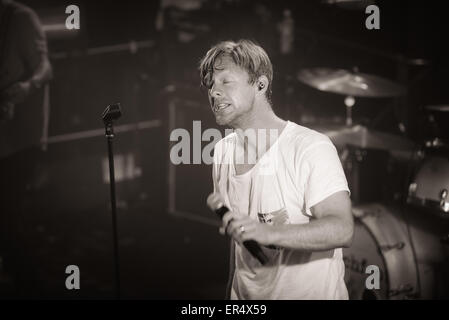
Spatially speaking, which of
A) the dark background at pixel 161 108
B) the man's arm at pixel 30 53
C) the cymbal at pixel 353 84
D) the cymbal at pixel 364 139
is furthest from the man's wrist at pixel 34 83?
the cymbal at pixel 364 139

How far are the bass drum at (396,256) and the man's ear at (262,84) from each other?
1628mm

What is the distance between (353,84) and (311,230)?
7.75 ft

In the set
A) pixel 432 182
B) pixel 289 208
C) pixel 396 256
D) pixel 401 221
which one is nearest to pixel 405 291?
pixel 396 256

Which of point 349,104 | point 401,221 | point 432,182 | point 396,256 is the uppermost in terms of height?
point 349,104

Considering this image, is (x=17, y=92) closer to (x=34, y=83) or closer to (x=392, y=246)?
(x=34, y=83)

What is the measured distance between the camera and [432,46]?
4504 millimetres

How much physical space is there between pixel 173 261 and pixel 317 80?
2168 mm

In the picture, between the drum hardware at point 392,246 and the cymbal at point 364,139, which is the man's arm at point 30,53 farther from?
the drum hardware at point 392,246

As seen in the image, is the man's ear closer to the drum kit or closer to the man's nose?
the man's nose

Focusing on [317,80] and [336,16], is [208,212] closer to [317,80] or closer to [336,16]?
[317,80]

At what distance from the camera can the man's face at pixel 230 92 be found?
6.91 feet

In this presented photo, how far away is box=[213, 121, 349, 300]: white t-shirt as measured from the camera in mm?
1847

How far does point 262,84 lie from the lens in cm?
217
